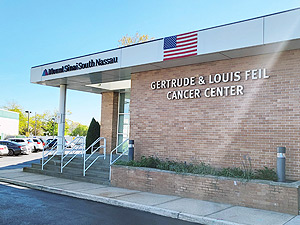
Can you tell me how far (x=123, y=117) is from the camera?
18031mm

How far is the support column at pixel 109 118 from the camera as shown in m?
17.8

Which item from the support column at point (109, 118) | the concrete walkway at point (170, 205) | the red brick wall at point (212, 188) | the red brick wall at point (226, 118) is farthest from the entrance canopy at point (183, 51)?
the concrete walkway at point (170, 205)

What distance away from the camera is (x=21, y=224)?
21.8ft

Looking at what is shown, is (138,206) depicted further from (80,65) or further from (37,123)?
(37,123)

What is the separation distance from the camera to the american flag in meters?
10.4

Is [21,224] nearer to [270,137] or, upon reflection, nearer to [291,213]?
[291,213]

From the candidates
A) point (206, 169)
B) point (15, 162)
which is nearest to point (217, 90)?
point (206, 169)

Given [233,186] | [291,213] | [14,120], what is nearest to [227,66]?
[233,186]

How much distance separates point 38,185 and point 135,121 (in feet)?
14.3

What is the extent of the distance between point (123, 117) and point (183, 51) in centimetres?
825

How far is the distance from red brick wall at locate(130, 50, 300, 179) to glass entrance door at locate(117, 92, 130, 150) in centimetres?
483

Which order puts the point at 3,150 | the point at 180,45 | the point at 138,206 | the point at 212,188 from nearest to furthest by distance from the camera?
the point at 138,206 → the point at 212,188 → the point at 180,45 → the point at 3,150

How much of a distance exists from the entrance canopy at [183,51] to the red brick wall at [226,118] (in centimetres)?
41

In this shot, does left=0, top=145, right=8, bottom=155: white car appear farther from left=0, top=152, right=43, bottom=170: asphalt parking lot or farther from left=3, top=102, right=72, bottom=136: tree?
left=3, top=102, right=72, bottom=136: tree
